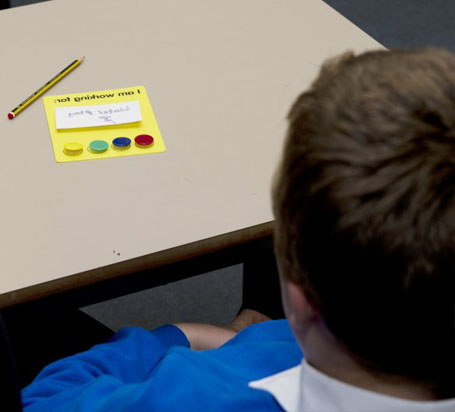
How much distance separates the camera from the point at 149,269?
995mm

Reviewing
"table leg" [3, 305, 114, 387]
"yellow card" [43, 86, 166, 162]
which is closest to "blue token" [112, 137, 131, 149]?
"yellow card" [43, 86, 166, 162]

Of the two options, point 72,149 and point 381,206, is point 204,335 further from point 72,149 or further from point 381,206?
point 381,206

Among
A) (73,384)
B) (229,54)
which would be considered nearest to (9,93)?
(229,54)

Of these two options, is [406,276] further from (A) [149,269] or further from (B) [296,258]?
(A) [149,269]

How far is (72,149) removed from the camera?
110 cm

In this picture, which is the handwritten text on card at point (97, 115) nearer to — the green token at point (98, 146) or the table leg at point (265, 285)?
the green token at point (98, 146)

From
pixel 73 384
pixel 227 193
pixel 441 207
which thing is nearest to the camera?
pixel 441 207

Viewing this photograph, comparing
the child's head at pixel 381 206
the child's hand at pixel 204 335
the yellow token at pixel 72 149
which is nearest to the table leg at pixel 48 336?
the child's hand at pixel 204 335

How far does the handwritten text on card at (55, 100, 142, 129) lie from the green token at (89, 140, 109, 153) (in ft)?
0.17

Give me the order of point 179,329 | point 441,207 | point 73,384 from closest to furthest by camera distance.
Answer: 1. point 441,207
2. point 73,384
3. point 179,329

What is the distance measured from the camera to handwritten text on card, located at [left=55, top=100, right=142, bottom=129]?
46.0 inches

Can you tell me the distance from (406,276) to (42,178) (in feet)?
2.18

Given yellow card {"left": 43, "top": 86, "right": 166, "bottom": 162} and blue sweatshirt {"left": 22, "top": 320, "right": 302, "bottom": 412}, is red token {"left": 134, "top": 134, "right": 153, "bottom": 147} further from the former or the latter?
blue sweatshirt {"left": 22, "top": 320, "right": 302, "bottom": 412}

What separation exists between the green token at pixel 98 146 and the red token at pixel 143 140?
0.15 feet
